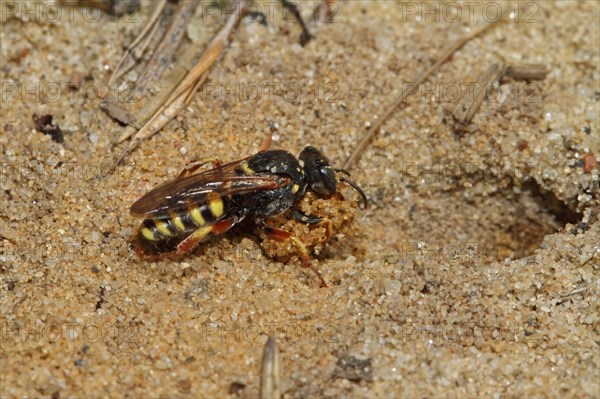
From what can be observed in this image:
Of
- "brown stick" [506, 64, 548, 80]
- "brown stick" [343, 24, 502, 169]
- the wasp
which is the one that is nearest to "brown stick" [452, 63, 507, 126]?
"brown stick" [506, 64, 548, 80]

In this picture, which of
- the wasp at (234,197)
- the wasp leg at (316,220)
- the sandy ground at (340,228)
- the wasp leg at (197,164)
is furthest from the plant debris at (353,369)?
the wasp leg at (197,164)

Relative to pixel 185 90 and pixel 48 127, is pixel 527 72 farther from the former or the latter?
pixel 48 127

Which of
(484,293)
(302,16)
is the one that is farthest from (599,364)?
(302,16)

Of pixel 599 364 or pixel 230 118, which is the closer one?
pixel 599 364

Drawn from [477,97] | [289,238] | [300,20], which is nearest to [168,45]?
[300,20]

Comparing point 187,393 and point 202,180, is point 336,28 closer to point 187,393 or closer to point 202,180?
point 202,180

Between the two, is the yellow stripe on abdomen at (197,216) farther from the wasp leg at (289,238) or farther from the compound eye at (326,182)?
the compound eye at (326,182)

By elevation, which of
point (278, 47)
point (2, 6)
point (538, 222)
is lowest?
point (538, 222)
